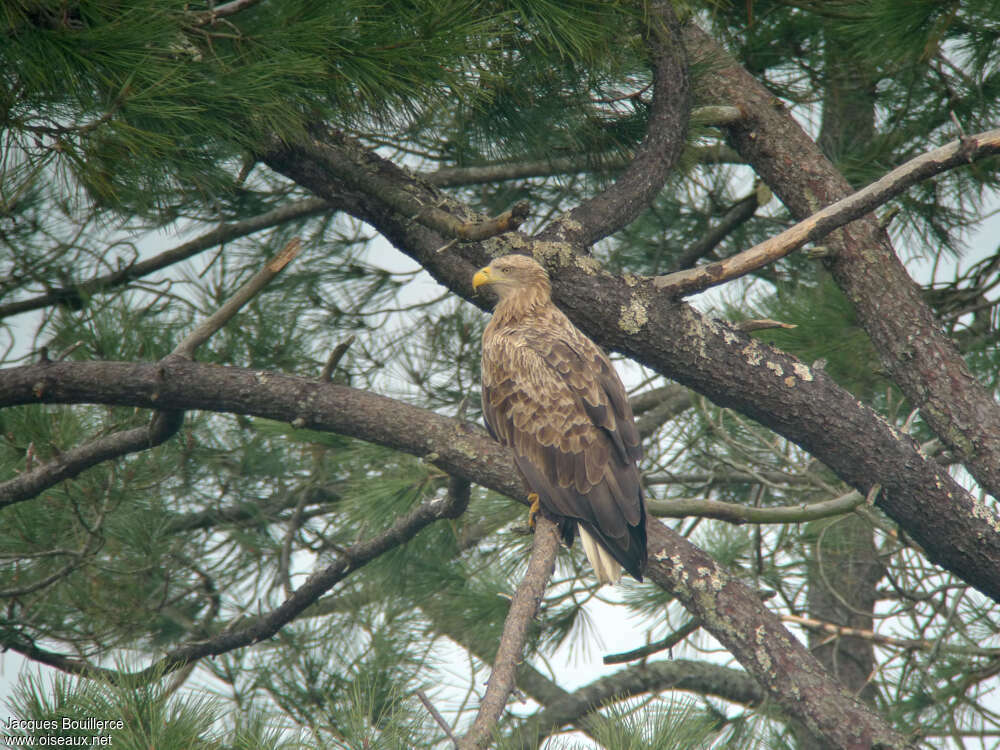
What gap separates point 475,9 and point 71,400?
5.18 feet

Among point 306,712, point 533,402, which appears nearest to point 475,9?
point 533,402

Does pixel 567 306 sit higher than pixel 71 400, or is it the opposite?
pixel 567 306

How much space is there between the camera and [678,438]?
14.6 feet

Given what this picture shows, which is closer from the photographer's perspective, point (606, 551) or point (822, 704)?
point (822, 704)

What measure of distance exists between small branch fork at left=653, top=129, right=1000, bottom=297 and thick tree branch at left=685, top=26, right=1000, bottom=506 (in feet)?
0.04

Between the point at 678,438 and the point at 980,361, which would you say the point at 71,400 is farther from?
the point at 980,361

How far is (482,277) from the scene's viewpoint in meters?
3.03

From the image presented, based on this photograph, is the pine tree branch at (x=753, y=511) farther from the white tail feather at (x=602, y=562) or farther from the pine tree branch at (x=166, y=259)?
the pine tree branch at (x=166, y=259)

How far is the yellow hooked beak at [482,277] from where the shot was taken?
302 centimetres

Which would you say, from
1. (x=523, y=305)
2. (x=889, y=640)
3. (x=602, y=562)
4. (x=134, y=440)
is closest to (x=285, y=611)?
(x=134, y=440)

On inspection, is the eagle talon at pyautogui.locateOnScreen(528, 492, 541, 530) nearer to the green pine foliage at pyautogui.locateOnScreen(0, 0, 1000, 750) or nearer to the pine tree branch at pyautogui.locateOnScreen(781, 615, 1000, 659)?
the green pine foliage at pyautogui.locateOnScreen(0, 0, 1000, 750)

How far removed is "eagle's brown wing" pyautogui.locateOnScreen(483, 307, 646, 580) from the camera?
2.95 meters

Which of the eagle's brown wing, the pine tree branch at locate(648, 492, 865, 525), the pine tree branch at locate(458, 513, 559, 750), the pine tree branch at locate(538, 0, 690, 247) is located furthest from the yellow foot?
the pine tree branch at locate(538, 0, 690, 247)

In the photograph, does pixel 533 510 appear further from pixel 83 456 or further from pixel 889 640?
pixel 889 640
